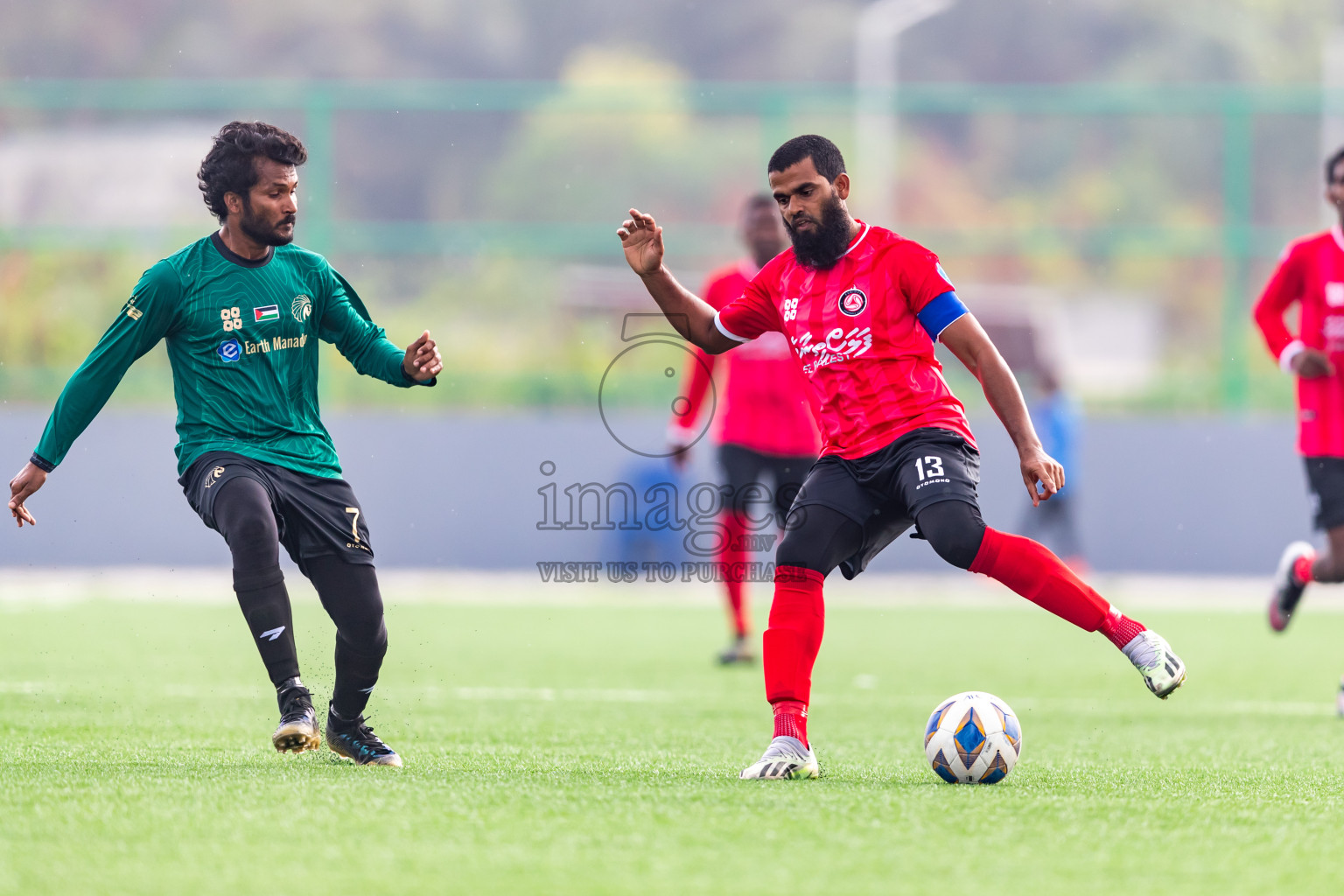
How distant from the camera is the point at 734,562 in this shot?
9016 mm

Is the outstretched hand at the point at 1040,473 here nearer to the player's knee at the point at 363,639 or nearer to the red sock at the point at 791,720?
the red sock at the point at 791,720

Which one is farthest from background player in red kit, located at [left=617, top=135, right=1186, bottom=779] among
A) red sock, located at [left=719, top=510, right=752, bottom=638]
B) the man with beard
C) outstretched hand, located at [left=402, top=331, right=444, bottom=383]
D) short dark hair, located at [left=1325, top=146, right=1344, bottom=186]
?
red sock, located at [left=719, top=510, right=752, bottom=638]

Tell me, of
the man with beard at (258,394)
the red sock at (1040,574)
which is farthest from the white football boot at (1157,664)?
the man with beard at (258,394)

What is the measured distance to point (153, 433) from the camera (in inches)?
682

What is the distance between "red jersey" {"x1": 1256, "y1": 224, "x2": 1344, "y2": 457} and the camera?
24.0ft

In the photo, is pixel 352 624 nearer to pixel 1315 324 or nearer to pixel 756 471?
pixel 756 471

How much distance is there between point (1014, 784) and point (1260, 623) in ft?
30.4

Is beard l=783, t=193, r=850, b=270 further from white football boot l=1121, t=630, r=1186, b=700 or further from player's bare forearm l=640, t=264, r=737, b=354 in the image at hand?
white football boot l=1121, t=630, r=1186, b=700

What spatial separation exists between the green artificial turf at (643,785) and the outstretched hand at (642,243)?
167cm

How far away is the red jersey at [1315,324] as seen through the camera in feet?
24.0

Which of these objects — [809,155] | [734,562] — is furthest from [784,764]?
[734,562]

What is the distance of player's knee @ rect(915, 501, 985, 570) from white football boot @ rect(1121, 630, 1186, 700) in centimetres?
56

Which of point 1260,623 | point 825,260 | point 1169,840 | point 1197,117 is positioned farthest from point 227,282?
point 1197,117

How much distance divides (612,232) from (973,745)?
52.7ft
